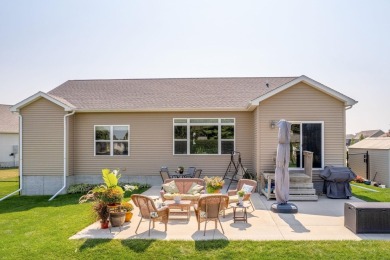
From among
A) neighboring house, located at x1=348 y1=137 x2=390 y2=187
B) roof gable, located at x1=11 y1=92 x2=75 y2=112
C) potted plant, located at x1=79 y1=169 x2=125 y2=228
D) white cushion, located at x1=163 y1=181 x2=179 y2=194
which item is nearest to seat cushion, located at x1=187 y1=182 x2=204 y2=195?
white cushion, located at x1=163 y1=181 x2=179 y2=194

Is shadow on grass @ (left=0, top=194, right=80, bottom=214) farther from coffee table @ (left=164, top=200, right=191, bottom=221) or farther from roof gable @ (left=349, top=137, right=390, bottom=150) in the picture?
roof gable @ (left=349, top=137, right=390, bottom=150)

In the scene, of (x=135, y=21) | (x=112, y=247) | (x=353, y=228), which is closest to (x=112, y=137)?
(x=135, y=21)

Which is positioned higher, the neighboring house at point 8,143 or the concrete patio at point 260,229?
the neighboring house at point 8,143

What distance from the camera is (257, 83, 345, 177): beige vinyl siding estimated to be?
11289 mm

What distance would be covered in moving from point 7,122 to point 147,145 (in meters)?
22.4

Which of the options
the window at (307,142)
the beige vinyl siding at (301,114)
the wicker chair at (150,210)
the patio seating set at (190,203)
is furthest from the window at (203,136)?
the wicker chair at (150,210)

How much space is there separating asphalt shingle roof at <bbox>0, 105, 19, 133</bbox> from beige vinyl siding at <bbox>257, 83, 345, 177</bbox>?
2603 cm

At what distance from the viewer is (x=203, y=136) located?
13.6m

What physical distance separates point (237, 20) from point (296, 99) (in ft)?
13.3

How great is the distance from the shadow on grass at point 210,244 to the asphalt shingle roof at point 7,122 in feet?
91.3

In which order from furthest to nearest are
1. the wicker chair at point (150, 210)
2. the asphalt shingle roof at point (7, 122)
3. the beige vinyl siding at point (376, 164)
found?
the asphalt shingle roof at point (7, 122), the beige vinyl siding at point (376, 164), the wicker chair at point (150, 210)

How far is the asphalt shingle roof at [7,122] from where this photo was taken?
90.6 feet

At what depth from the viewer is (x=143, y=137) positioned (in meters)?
13.8

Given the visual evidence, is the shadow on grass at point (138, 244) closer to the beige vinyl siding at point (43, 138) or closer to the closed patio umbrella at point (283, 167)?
the closed patio umbrella at point (283, 167)
